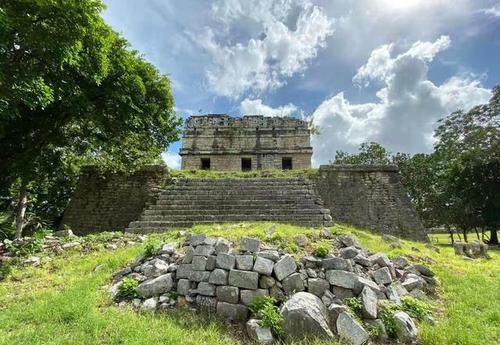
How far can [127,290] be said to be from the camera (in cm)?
379

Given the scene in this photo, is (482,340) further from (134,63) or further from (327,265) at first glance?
(134,63)

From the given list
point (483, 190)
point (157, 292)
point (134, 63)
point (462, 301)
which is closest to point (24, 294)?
point (157, 292)

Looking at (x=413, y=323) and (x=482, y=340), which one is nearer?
(x=482, y=340)

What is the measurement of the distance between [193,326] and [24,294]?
2.57 m

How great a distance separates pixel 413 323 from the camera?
3.16 meters

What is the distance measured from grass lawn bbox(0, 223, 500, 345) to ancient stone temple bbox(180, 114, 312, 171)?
12.0 metres

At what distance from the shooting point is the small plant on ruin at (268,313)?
306cm

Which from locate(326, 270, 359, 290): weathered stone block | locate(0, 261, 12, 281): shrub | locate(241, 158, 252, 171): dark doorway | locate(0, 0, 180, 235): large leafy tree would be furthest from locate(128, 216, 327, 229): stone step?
locate(241, 158, 252, 171): dark doorway

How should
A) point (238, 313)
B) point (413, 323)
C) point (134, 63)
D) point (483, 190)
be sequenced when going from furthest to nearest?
point (483, 190)
point (134, 63)
point (238, 313)
point (413, 323)

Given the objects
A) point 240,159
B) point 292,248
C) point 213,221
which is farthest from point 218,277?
point 240,159

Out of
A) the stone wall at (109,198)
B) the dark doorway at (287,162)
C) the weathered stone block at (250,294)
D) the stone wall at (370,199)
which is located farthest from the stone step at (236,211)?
the dark doorway at (287,162)

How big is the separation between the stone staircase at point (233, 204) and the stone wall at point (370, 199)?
1.34 m

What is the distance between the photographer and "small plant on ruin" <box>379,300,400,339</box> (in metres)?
3.08

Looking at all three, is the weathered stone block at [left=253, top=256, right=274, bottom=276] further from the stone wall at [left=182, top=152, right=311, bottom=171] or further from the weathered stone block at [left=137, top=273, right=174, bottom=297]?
the stone wall at [left=182, top=152, right=311, bottom=171]
